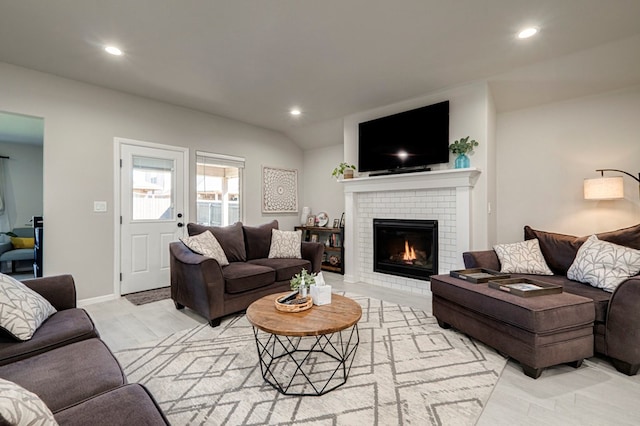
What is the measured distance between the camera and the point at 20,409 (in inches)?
26.1

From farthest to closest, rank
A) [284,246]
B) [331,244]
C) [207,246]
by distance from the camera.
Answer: [331,244]
[284,246]
[207,246]

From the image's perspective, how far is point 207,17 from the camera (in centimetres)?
234

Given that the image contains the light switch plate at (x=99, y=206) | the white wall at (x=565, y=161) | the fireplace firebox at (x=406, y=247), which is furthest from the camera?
the fireplace firebox at (x=406, y=247)

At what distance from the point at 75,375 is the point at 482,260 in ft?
10.5

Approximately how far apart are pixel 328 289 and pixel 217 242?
1801 millimetres

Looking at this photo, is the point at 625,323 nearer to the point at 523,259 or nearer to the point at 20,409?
the point at 523,259

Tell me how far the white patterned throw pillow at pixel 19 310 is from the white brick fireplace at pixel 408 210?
11.6 feet

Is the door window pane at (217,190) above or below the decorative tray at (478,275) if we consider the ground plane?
above

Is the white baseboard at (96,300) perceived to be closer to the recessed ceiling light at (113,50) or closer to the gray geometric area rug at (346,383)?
the gray geometric area rug at (346,383)

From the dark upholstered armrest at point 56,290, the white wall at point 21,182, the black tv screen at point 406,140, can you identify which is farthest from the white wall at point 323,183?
the white wall at point 21,182

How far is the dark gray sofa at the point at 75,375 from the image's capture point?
0.98 m

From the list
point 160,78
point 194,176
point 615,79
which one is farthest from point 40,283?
point 615,79

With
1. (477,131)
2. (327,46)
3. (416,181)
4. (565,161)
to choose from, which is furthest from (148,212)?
(565,161)

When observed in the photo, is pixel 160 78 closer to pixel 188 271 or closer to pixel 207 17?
pixel 207 17
